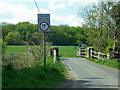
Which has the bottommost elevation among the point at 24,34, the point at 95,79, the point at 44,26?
the point at 95,79

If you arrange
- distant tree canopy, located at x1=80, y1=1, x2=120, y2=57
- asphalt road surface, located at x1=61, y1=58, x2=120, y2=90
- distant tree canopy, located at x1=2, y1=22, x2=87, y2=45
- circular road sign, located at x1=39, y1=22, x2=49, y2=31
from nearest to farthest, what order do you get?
asphalt road surface, located at x1=61, y1=58, x2=120, y2=90
circular road sign, located at x1=39, y1=22, x2=49, y2=31
distant tree canopy, located at x1=2, y1=22, x2=87, y2=45
distant tree canopy, located at x1=80, y1=1, x2=120, y2=57

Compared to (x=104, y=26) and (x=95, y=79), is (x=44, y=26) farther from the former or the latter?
(x=104, y=26)

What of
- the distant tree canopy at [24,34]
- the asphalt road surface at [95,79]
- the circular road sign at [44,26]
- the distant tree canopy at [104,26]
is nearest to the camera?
the asphalt road surface at [95,79]

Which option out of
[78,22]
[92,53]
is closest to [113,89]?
[92,53]

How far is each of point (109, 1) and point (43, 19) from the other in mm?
14983

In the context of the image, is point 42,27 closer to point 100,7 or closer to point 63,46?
point 100,7

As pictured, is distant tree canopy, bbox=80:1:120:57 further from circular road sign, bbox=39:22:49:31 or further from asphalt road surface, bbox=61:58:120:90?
circular road sign, bbox=39:22:49:31

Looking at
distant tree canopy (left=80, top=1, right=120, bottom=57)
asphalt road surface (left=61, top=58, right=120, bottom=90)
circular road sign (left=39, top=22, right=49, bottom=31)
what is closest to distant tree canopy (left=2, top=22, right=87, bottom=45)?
distant tree canopy (left=80, top=1, right=120, bottom=57)

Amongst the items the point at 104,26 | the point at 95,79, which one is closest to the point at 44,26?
the point at 95,79

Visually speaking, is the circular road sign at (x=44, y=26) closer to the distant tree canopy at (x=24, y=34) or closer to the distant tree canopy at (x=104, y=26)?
the distant tree canopy at (x=24, y=34)

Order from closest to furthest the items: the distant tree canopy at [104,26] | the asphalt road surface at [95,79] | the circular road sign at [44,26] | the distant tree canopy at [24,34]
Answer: the asphalt road surface at [95,79]
the circular road sign at [44,26]
the distant tree canopy at [24,34]
the distant tree canopy at [104,26]

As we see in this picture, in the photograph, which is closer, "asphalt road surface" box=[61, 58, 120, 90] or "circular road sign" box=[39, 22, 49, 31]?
"asphalt road surface" box=[61, 58, 120, 90]

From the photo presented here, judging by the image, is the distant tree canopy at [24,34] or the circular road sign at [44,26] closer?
the circular road sign at [44,26]

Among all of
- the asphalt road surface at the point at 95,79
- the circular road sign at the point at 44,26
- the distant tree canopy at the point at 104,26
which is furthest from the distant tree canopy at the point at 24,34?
the asphalt road surface at the point at 95,79
